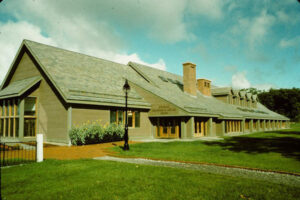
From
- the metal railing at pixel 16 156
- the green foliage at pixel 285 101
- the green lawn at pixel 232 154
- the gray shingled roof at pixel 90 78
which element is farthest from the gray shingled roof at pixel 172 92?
the green foliage at pixel 285 101

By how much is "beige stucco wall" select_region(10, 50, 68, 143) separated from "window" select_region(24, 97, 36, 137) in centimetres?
35

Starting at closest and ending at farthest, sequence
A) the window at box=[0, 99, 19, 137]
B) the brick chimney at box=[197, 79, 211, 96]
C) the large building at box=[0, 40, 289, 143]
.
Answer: the large building at box=[0, 40, 289, 143] < the window at box=[0, 99, 19, 137] < the brick chimney at box=[197, 79, 211, 96]

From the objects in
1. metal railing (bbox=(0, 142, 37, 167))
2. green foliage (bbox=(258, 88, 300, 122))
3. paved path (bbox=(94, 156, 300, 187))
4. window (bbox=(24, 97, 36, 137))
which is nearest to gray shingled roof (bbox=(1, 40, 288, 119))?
window (bbox=(24, 97, 36, 137))

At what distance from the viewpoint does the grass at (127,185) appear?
592cm

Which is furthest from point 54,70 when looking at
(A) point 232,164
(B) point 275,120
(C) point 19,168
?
(B) point 275,120

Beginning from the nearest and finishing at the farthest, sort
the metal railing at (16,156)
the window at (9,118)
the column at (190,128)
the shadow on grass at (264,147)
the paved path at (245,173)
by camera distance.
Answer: the paved path at (245,173) → the metal railing at (16,156) → the shadow on grass at (264,147) → the window at (9,118) → the column at (190,128)

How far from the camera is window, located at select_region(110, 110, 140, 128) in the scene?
67.7ft

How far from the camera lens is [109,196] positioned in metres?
5.86

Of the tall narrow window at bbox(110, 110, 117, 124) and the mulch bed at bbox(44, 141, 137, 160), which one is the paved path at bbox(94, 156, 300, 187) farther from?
the tall narrow window at bbox(110, 110, 117, 124)

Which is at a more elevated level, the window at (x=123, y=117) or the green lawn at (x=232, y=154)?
the window at (x=123, y=117)

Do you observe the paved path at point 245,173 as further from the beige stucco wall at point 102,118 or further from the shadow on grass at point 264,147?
the beige stucco wall at point 102,118

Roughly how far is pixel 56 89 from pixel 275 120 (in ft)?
151

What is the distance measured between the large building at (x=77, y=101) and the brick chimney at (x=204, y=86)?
760 centimetres

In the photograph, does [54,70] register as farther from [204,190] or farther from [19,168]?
[204,190]
